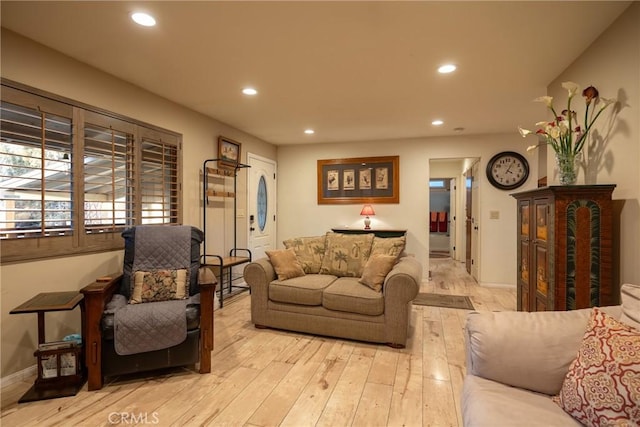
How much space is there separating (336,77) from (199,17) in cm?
128

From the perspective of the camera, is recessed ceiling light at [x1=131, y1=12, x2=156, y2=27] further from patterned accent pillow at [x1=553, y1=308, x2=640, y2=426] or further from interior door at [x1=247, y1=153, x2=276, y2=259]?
interior door at [x1=247, y1=153, x2=276, y2=259]

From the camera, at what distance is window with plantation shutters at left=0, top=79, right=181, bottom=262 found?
2.17 meters

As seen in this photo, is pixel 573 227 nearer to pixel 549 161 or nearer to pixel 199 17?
pixel 549 161

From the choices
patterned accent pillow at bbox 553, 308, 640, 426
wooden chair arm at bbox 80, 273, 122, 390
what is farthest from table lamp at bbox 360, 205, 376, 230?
patterned accent pillow at bbox 553, 308, 640, 426

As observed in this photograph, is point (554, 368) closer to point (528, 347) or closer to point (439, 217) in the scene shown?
point (528, 347)

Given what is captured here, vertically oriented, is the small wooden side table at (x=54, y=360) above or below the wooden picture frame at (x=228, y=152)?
below

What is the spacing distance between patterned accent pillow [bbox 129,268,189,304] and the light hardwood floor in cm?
56

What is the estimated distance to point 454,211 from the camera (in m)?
7.92

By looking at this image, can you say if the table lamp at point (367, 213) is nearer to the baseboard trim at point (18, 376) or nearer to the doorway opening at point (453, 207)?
the doorway opening at point (453, 207)

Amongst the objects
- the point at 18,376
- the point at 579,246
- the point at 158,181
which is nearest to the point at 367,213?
the point at 158,181

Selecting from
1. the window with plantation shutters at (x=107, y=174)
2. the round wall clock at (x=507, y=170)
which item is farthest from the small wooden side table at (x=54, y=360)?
the round wall clock at (x=507, y=170)

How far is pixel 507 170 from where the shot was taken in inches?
193

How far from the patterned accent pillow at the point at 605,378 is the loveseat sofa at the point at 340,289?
4.97 ft

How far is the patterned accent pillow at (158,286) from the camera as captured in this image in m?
2.53
